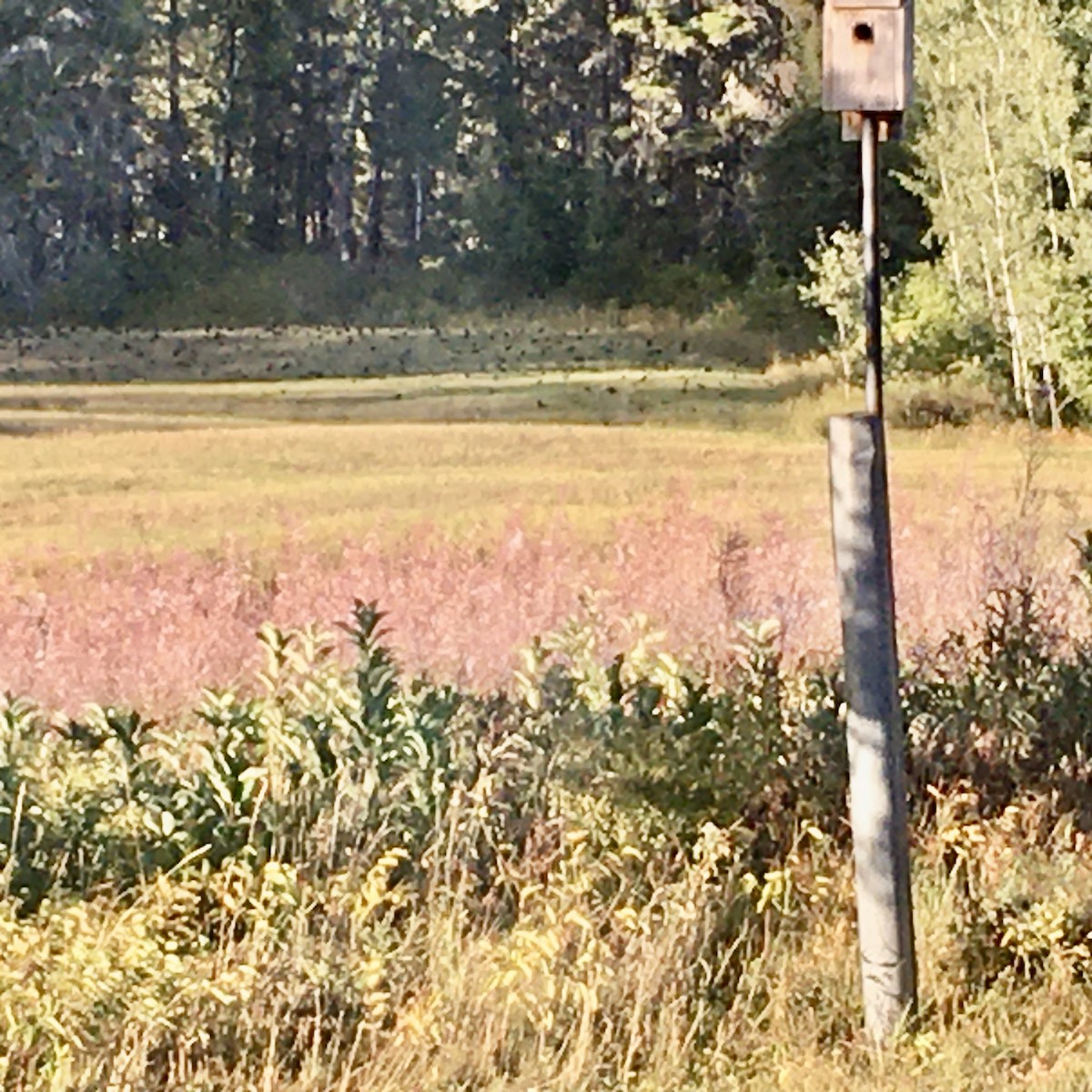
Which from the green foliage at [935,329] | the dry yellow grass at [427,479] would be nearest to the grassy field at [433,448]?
the dry yellow grass at [427,479]

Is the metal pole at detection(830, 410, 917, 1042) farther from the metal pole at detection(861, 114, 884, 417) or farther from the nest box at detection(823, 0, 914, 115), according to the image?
the nest box at detection(823, 0, 914, 115)

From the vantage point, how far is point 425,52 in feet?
197

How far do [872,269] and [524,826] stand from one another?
66.0 inches

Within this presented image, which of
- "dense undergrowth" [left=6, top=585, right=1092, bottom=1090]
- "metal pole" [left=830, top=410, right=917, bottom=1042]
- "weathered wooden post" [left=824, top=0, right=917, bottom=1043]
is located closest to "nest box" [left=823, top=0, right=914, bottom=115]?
"weathered wooden post" [left=824, top=0, right=917, bottom=1043]

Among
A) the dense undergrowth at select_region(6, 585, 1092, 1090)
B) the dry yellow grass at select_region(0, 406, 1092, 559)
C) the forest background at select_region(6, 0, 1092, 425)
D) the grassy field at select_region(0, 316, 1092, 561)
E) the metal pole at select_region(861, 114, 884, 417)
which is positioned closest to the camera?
the dense undergrowth at select_region(6, 585, 1092, 1090)

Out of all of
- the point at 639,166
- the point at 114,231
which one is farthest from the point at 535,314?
the point at 114,231

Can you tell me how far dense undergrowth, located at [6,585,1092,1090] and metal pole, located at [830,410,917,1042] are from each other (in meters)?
0.13

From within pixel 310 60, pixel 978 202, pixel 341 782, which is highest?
pixel 310 60

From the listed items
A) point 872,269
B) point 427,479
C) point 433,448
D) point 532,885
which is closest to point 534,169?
point 433,448

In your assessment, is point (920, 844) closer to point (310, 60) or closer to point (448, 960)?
point (448, 960)

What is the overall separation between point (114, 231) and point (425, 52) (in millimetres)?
12303

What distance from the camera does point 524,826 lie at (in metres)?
4.97

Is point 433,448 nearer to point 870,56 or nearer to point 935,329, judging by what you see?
point 935,329

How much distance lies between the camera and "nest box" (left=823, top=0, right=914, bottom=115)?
4.09 metres
